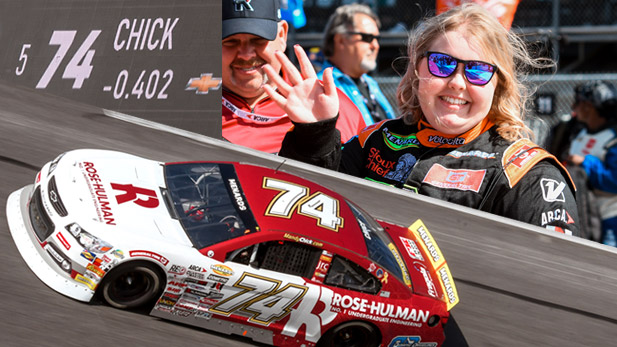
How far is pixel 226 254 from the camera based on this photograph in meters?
3.23

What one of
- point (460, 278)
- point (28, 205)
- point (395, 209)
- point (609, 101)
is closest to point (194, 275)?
point (28, 205)

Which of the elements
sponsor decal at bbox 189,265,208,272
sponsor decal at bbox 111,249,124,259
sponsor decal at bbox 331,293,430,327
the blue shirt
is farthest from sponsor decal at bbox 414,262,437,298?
the blue shirt

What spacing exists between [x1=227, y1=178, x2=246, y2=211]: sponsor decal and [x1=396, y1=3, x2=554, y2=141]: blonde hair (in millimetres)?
1016

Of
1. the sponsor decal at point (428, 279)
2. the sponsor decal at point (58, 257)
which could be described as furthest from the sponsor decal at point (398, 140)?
the sponsor decal at point (58, 257)

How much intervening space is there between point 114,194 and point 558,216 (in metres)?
2.13

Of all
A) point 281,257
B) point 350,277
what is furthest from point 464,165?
point 281,257

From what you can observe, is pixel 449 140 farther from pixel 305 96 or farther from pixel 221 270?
pixel 221 270

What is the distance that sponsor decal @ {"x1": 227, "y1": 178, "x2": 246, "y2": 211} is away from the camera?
135 inches

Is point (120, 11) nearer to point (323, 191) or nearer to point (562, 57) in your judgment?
point (323, 191)

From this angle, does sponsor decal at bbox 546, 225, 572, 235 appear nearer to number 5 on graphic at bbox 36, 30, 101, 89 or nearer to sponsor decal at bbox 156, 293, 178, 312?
sponsor decal at bbox 156, 293, 178, 312

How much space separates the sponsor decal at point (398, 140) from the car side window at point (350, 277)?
742mm

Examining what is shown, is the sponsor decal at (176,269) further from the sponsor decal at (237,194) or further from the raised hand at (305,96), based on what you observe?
the raised hand at (305,96)

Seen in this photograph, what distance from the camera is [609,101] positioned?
6.92 m

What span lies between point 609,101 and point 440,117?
398 cm
